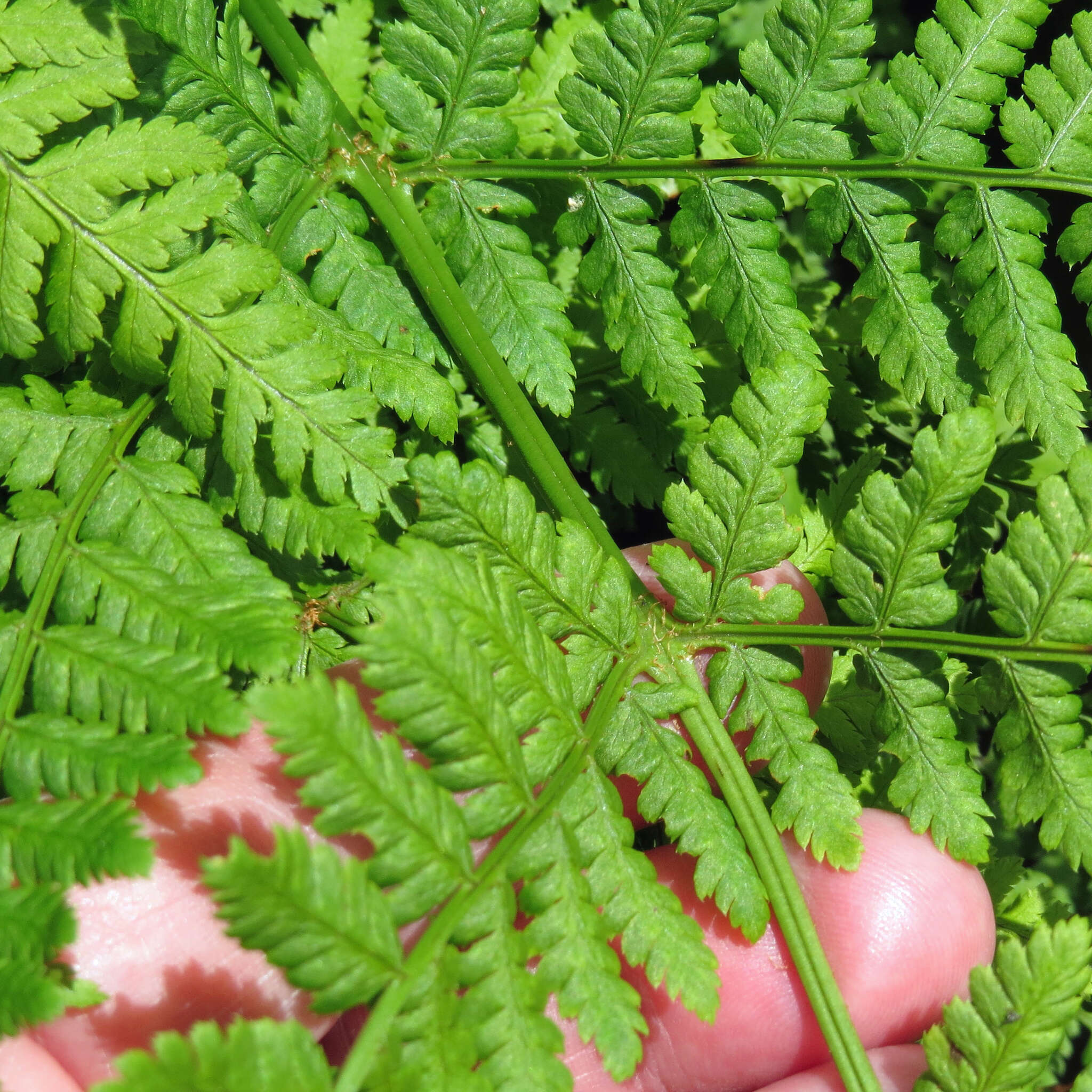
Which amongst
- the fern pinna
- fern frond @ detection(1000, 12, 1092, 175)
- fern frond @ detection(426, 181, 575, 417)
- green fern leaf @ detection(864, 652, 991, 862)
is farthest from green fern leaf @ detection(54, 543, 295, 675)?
fern frond @ detection(1000, 12, 1092, 175)

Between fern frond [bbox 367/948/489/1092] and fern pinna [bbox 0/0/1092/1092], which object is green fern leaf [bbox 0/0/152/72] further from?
fern frond [bbox 367/948/489/1092]

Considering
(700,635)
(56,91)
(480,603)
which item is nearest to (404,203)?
(56,91)

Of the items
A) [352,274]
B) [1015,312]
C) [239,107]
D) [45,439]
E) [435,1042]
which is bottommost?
[435,1042]

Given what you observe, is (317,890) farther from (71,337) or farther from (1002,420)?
(1002,420)

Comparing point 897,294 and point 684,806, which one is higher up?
point 897,294

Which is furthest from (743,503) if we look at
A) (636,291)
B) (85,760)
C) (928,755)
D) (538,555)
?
(85,760)

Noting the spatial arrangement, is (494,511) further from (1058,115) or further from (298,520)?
(1058,115)
